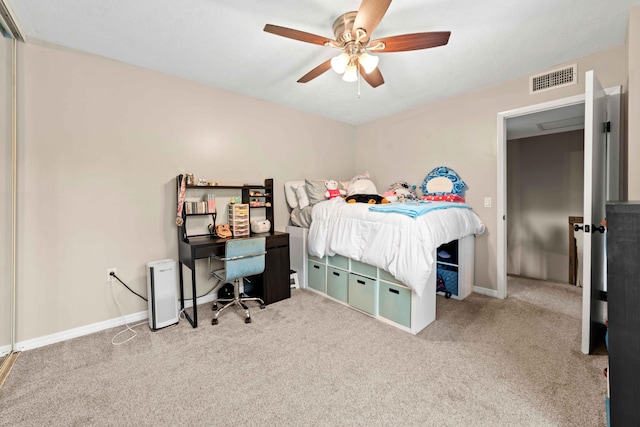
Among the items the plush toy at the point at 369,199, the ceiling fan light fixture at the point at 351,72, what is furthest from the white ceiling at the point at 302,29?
the plush toy at the point at 369,199

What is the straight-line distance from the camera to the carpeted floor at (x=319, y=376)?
149 cm

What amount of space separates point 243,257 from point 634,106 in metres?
3.25

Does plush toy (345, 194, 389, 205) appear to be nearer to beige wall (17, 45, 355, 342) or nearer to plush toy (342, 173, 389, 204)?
plush toy (342, 173, 389, 204)

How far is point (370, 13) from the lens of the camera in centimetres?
157

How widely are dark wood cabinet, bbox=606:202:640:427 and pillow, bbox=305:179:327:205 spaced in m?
2.80

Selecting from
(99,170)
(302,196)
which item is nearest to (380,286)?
(302,196)

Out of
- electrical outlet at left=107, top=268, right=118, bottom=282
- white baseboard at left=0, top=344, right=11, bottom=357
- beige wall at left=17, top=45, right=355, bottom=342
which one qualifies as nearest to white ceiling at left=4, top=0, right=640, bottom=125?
beige wall at left=17, top=45, right=355, bottom=342

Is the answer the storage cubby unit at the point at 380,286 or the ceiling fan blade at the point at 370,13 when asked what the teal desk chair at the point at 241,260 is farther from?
the ceiling fan blade at the point at 370,13

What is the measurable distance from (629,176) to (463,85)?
173 cm

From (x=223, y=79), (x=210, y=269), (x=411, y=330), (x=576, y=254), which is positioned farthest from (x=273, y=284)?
(x=576, y=254)

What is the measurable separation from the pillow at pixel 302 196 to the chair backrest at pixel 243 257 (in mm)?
1057

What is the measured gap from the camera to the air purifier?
96.4 inches

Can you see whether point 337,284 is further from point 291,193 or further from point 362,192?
point 291,193

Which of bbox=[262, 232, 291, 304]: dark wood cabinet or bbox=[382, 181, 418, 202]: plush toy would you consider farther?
bbox=[382, 181, 418, 202]: plush toy
